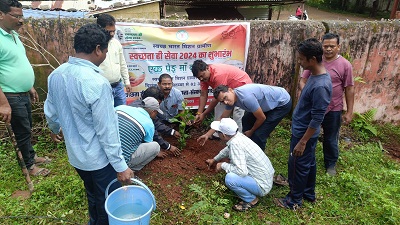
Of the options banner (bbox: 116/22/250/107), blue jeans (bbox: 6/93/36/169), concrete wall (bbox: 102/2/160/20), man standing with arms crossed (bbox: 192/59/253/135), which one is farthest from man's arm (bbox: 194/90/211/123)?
concrete wall (bbox: 102/2/160/20)

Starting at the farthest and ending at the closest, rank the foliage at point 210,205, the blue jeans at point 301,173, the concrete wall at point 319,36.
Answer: the concrete wall at point 319,36 < the blue jeans at point 301,173 < the foliage at point 210,205

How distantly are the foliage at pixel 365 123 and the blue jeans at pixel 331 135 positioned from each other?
1.59m

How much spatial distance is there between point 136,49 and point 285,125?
2867mm

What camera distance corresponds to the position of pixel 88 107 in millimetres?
2035

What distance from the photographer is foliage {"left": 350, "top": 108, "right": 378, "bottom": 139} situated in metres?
5.23

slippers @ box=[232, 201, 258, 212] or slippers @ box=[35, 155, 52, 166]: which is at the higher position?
slippers @ box=[35, 155, 52, 166]

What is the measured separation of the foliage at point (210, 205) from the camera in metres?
2.91

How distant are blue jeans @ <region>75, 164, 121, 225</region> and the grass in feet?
1.59

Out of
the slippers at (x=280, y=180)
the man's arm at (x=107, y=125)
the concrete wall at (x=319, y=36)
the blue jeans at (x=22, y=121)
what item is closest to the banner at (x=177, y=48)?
the concrete wall at (x=319, y=36)

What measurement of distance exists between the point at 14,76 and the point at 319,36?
4437mm

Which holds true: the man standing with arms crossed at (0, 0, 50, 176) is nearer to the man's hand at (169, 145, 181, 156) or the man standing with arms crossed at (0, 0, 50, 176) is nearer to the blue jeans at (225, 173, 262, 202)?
the man's hand at (169, 145, 181, 156)

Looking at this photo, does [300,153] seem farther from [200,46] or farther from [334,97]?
[200,46]

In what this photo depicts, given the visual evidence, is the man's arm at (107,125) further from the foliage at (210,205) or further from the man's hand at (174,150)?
the man's hand at (174,150)

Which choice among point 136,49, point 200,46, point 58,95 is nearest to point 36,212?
point 58,95
